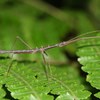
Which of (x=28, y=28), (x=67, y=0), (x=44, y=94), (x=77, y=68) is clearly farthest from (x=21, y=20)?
(x=44, y=94)

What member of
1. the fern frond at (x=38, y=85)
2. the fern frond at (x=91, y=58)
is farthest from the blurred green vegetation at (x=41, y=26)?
the fern frond at (x=38, y=85)

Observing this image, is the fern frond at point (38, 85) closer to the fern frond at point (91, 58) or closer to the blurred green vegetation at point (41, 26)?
the fern frond at point (91, 58)

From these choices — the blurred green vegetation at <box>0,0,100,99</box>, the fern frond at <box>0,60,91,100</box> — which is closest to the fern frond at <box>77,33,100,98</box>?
the fern frond at <box>0,60,91,100</box>

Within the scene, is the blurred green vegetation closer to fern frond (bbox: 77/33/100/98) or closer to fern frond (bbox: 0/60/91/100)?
fern frond (bbox: 77/33/100/98)

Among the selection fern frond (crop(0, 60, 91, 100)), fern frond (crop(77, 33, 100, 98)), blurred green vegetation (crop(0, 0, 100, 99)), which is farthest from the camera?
blurred green vegetation (crop(0, 0, 100, 99))

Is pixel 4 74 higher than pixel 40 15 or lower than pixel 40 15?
lower

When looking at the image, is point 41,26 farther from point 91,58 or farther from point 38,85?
point 38,85

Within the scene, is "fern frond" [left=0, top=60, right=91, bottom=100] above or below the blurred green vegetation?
below

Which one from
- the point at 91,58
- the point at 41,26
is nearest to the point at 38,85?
the point at 91,58

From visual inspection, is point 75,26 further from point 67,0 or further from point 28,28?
point 67,0
